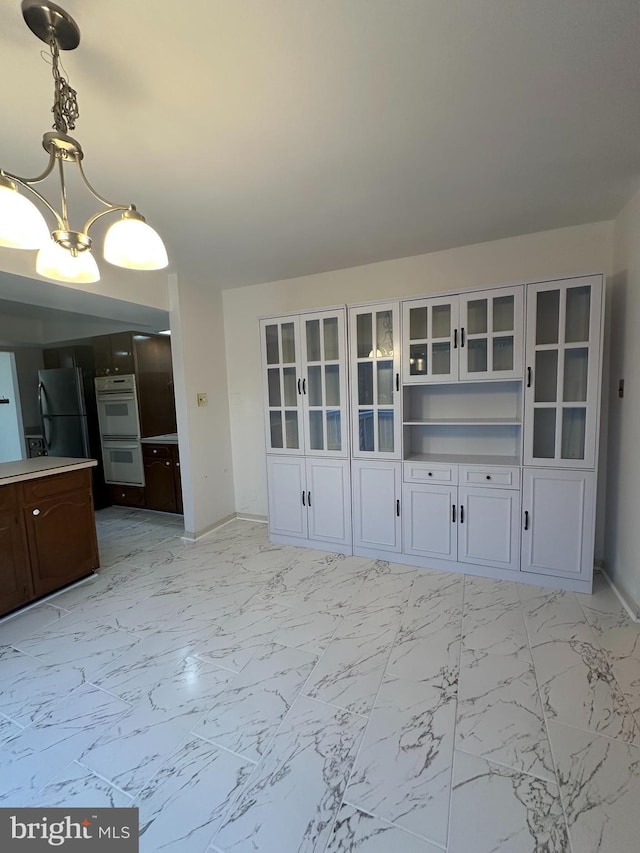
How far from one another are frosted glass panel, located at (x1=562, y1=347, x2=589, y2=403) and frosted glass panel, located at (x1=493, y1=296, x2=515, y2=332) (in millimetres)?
416

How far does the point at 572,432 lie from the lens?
8.38 ft

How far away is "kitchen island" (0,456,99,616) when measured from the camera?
2434mm

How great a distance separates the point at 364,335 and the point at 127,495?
3637mm

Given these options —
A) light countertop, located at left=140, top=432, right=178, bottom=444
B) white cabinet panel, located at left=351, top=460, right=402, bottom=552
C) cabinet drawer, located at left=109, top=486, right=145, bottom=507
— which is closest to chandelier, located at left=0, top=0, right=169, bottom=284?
white cabinet panel, located at left=351, top=460, right=402, bottom=552

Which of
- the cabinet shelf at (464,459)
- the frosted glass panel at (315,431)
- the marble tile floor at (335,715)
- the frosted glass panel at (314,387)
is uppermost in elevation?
the frosted glass panel at (314,387)

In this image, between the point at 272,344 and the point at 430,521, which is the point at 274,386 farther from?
the point at 430,521

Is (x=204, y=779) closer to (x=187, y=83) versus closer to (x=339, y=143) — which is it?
(x=187, y=83)

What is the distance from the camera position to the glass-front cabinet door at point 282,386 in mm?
3348

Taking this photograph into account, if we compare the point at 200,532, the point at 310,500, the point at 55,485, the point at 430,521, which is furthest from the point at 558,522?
the point at 55,485

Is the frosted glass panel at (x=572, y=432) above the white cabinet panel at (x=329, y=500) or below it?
above

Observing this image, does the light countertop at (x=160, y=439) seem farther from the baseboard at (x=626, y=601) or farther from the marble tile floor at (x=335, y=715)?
the baseboard at (x=626, y=601)

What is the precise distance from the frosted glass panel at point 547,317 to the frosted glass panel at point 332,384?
1.53 meters

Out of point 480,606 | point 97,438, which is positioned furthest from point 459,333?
point 97,438

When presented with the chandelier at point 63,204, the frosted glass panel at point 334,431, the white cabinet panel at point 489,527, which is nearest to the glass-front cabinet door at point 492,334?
the white cabinet panel at point 489,527
